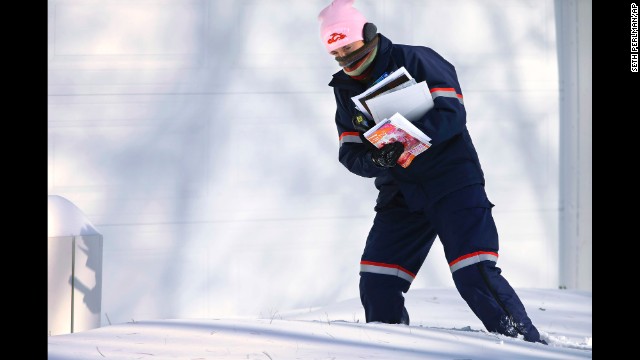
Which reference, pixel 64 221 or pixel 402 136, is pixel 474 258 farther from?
pixel 64 221

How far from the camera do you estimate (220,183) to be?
4871mm

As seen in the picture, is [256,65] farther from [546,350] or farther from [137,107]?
[546,350]

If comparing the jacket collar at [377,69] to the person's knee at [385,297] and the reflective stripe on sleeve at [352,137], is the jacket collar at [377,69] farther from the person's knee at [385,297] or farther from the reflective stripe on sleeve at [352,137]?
the person's knee at [385,297]

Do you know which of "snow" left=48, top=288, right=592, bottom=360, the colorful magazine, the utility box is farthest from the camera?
the utility box

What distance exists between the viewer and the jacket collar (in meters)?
3.29

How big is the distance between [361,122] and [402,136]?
186 millimetres

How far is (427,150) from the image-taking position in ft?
10.9

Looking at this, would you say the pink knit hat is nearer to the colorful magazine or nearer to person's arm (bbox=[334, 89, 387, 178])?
person's arm (bbox=[334, 89, 387, 178])

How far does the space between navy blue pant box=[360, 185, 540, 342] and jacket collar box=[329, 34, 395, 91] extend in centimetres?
47

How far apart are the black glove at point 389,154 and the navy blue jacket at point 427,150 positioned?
0.21 ft

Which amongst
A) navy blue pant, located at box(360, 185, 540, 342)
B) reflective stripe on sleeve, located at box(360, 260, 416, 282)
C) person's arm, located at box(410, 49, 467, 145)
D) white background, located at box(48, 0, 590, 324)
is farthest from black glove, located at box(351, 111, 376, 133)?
white background, located at box(48, 0, 590, 324)

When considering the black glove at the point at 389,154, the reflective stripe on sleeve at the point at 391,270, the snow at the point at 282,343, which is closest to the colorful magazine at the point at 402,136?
the black glove at the point at 389,154

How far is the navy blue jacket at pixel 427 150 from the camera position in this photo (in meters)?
3.24
